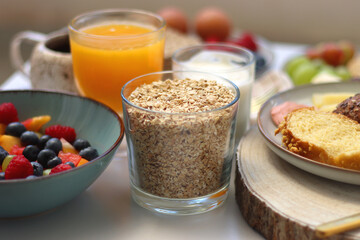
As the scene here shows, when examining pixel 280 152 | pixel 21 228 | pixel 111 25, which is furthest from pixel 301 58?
pixel 21 228

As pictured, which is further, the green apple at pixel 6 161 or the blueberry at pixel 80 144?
the blueberry at pixel 80 144

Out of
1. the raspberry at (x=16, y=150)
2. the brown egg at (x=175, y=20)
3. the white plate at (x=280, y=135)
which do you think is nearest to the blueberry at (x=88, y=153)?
the raspberry at (x=16, y=150)

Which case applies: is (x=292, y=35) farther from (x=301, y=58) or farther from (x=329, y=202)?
(x=329, y=202)

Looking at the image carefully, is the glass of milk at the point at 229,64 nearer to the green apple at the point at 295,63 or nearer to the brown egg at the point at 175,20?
the green apple at the point at 295,63

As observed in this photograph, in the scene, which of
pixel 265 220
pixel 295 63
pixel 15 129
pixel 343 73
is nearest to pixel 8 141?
pixel 15 129

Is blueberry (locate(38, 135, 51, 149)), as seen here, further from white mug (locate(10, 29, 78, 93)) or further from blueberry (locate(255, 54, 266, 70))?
blueberry (locate(255, 54, 266, 70))

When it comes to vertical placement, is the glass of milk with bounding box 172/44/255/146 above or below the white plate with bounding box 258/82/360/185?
above

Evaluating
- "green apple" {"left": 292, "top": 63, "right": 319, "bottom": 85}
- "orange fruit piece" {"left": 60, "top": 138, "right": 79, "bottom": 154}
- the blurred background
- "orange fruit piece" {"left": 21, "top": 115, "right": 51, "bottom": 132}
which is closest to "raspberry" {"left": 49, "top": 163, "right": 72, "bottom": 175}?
"orange fruit piece" {"left": 60, "top": 138, "right": 79, "bottom": 154}
